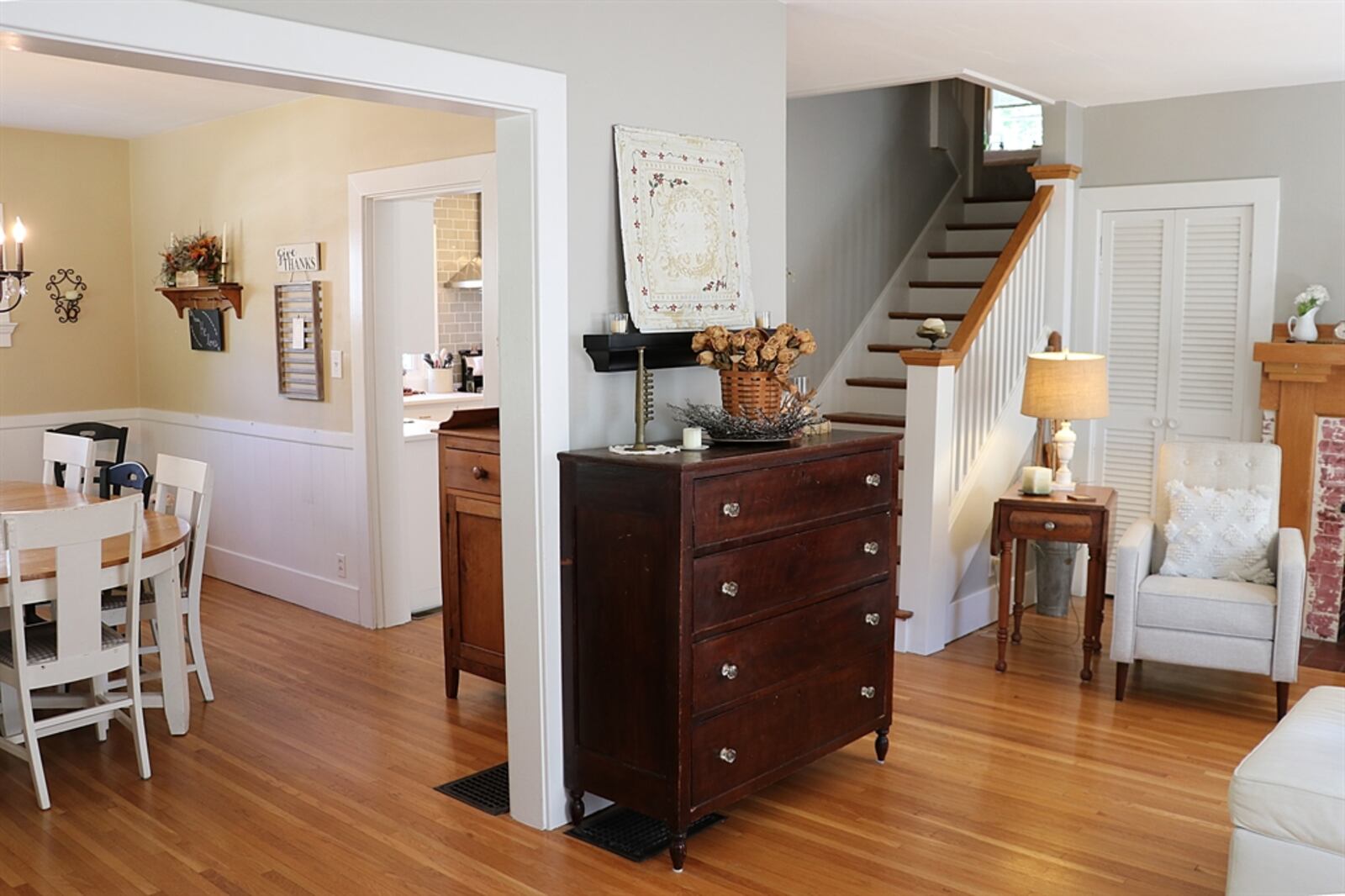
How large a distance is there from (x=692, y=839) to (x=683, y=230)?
6.15ft

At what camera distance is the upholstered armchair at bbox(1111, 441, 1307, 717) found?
4336mm

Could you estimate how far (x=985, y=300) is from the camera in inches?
214

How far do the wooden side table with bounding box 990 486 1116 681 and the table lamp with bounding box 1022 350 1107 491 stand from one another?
21 cm

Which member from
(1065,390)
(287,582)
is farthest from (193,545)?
(1065,390)

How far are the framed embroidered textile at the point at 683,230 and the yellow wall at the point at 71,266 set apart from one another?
14.3 feet

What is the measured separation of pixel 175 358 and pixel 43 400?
0.77 m

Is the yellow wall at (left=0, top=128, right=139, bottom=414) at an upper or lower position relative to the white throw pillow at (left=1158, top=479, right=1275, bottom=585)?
upper

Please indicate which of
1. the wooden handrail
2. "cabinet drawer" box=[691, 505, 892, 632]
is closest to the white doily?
"cabinet drawer" box=[691, 505, 892, 632]

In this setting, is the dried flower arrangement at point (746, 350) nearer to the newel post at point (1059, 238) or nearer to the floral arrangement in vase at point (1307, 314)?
the newel post at point (1059, 238)

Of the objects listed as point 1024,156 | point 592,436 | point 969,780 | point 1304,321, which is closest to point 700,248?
point 592,436

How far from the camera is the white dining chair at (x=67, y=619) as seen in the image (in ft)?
11.7

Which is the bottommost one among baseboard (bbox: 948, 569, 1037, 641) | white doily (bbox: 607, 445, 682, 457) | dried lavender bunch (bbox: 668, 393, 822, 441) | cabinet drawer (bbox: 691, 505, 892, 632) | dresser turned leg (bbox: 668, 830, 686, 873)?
dresser turned leg (bbox: 668, 830, 686, 873)

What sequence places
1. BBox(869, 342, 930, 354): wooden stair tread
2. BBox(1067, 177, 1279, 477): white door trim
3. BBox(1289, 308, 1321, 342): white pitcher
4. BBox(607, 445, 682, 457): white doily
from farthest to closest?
BBox(869, 342, 930, 354): wooden stair tread < BBox(1067, 177, 1279, 477): white door trim < BBox(1289, 308, 1321, 342): white pitcher < BBox(607, 445, 682, 457): white doily

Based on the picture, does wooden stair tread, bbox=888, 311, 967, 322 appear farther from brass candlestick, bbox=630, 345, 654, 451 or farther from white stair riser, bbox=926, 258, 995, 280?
brass candlestick, bbox=630, 345, 654, 451
